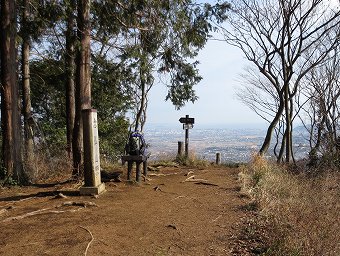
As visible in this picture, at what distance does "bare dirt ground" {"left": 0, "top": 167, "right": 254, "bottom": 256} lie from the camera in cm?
432

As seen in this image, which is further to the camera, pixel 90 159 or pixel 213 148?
pixel 213 148

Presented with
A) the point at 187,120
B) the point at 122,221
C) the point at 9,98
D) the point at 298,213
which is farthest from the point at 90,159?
the point at 187,120

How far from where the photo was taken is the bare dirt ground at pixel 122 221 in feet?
14.2

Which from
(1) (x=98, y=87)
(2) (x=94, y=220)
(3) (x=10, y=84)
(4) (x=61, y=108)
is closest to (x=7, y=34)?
(3) (x=10, y=84)

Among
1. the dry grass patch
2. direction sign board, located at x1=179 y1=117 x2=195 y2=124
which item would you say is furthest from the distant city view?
the dry grass patch

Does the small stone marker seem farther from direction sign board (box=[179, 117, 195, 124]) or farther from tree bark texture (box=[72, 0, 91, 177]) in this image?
direction sign board (box=[179, 117, 195, 124])

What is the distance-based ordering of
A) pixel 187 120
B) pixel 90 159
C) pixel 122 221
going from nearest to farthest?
pixel 122 221 < pixel 90 159 < pixel 187 120

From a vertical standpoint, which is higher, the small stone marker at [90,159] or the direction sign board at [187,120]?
the direction sign board at [187,120]

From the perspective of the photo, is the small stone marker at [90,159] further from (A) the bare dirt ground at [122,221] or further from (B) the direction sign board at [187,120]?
(B) the direction sign board at [187,120]

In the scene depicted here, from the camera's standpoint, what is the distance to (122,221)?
Result: 5.31 meters

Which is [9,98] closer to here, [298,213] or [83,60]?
Answer: [83,60]

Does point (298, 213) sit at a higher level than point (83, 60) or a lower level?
lower


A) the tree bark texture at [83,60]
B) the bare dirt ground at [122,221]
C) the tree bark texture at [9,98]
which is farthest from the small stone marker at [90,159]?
the tree bark texture at [9,98]

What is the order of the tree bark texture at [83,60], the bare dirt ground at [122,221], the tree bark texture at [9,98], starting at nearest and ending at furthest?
A: 1. the bare dirt ground at [122,221]
2. the tree bark texture at [9,98]
3. the tree bark texture at [83,60]
